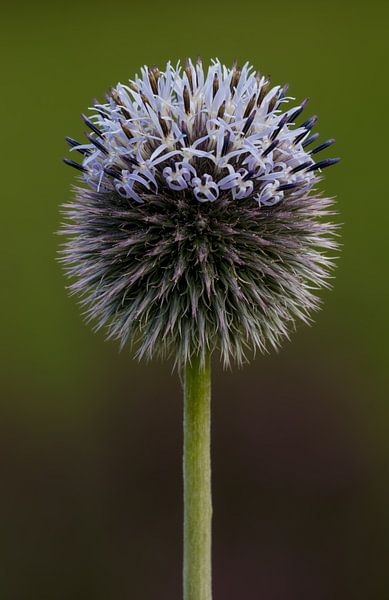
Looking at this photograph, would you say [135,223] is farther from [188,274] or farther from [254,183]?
[254,183]

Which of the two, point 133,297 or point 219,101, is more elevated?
point 219,101

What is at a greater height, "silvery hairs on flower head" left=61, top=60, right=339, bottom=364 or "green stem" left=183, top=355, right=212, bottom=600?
"silvery hairs on flower head" left=61, top=60, right=339, bottom=364

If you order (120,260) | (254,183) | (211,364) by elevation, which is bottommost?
(211,364)

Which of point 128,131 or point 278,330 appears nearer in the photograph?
point 128,131

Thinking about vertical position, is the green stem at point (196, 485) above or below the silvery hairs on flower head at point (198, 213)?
below

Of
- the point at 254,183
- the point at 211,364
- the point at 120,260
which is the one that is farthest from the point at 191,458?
the point at 254,183
